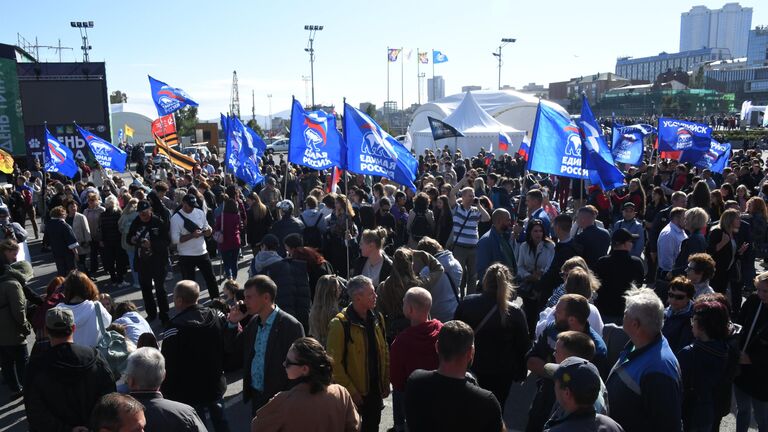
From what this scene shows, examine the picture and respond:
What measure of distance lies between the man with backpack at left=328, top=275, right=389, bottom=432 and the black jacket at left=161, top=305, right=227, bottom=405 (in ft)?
3.37

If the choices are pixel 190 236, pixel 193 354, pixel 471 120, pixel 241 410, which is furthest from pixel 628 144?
pixel 471 120

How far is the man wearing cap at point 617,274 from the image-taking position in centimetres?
586

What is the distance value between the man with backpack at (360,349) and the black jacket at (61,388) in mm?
1559

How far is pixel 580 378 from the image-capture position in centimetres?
297

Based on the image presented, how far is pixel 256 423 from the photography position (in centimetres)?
341

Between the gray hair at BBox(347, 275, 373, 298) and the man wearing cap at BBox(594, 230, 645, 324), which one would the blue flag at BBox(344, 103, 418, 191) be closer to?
the man wearing cap at BBox(594, 230, 645, 324)

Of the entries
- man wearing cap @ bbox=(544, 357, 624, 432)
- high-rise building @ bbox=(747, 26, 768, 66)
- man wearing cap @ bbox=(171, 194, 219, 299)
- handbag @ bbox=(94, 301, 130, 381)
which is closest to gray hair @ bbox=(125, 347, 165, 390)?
→ handbag @ bbox=(94, 301, 130, 381)

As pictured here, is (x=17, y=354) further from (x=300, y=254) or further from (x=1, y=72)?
(x=1, y=72)

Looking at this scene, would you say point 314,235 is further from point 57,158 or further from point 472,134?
point 472,134

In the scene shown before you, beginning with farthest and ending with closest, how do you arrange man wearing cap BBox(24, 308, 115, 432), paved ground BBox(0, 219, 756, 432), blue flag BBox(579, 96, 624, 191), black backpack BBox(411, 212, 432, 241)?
black backpack BBox(411, 212, 432, 241) < blue flag BBox(579, 96, 624, 191) < paved ground BBox(0, 219, 756, 432) < man wearing cap BBox(24, 308, 115, 432)

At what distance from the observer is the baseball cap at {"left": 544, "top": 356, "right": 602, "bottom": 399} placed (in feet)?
9.70

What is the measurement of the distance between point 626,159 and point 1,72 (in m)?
26.6

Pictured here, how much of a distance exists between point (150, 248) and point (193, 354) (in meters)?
4.36

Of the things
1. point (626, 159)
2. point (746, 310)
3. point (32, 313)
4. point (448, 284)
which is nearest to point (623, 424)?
point (746, 310)
